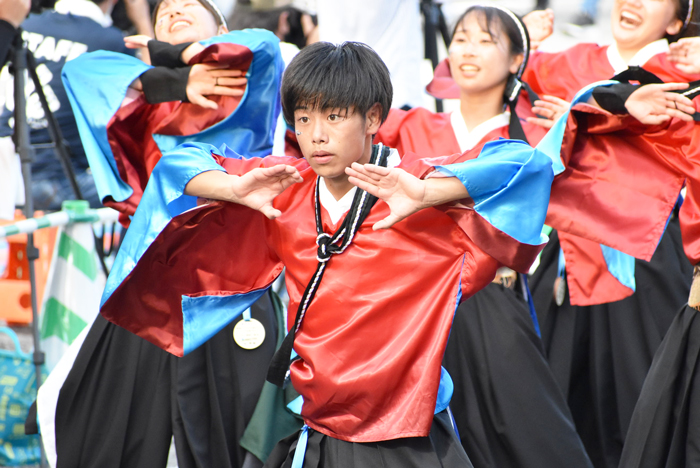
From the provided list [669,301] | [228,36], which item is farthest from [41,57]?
[669,301]

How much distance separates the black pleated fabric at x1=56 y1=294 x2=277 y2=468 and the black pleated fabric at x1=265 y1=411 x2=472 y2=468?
63cm

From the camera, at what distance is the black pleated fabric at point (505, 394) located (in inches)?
105

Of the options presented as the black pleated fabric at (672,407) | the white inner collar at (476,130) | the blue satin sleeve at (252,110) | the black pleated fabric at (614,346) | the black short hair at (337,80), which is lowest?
the black pleated fabric at (614,346)

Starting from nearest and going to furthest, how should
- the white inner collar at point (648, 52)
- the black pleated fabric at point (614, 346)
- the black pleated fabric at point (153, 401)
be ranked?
the black pleated fabric at point (153, 401) → the white inner collar at point (648, 52) → the black pleated fabric at point (614, 346)

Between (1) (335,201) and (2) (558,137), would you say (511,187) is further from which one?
(2) (558,137)

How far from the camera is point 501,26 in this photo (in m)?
2.97

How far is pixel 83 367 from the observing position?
2.68 meters

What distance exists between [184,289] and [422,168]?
0.71 meters

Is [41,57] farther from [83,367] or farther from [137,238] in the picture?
[137,238]

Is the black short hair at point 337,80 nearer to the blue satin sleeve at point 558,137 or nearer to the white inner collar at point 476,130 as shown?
the blue satin sleeve at point 558,137

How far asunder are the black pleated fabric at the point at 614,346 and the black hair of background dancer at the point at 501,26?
3.25ft

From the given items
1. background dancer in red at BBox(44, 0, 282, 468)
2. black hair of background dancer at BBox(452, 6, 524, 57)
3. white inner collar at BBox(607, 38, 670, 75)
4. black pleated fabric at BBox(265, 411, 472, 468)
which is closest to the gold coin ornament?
background dancer in red at BBox(44, 0, 282, 468)

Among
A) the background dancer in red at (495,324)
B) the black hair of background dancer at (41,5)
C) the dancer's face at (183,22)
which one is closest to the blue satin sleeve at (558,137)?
the background dancer in red at (495,324)

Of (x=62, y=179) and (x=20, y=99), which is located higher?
(x=20, y=99)
